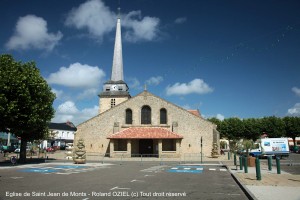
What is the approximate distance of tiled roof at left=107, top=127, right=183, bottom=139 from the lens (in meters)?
38.9

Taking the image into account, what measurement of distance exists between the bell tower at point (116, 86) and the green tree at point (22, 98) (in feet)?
85.3

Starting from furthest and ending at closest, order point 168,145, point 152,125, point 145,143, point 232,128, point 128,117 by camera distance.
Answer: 1. point 232,128
2. point 128,117
3. point 152,125
4. point 145,143
5. point 168,145

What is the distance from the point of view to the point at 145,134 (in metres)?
39.9

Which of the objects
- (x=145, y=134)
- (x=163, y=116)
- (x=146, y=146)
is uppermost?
(x=163, y=116)

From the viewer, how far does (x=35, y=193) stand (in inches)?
386

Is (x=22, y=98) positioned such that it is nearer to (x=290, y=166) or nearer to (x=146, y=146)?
(x=146, y=146)

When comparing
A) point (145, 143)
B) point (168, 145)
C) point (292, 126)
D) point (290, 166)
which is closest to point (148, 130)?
point (145, 143)

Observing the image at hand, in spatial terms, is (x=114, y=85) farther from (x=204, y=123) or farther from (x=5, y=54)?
(x=5, y=54)

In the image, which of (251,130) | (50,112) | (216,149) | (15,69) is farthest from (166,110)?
(251,130)

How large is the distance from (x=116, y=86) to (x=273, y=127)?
126ft

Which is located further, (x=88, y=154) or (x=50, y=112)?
(x=88, y=154)

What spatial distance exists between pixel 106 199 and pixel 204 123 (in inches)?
1330

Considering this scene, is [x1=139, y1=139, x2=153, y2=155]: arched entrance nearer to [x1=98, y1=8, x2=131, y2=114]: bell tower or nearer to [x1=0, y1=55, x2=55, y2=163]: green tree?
[x1=98, y1=8, x2=131, y2=114]: bell tower

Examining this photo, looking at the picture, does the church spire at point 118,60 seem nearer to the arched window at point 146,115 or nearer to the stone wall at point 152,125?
the stone wall at point 152,125
